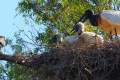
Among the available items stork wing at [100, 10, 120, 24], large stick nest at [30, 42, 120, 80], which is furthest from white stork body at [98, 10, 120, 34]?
large stick nest at [30, 42, 120, 80]

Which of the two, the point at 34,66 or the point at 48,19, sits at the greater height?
the point at 48,19

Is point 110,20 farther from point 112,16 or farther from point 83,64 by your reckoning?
point 83,64

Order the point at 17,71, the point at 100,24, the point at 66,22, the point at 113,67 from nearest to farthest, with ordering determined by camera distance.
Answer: the point at 113,67 < the point at 100,24 < the point at 17,71 < the point at 66,22

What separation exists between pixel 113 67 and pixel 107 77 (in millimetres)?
158

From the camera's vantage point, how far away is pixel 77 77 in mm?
9516

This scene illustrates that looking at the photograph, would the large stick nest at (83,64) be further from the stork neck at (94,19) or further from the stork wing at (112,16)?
the stork neck at (94,19)

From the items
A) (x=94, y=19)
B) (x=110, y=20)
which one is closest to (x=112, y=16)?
(x=110, y=20)

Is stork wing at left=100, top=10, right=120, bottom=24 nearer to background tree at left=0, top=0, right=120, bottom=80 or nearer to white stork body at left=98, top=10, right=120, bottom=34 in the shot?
white stork body at left=98, top=10, right=120, bottom=34

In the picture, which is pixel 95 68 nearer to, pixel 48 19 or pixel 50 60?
pixel 50 60

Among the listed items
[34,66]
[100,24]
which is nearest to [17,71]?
[100,24]

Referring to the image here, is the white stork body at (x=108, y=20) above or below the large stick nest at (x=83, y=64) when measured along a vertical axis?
above

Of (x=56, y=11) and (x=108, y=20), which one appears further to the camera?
(x=56, y=11)

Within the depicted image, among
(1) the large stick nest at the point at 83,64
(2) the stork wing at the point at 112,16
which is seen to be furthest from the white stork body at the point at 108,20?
(1) the large stick nest at the point at 83,64

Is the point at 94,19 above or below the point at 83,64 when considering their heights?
above
